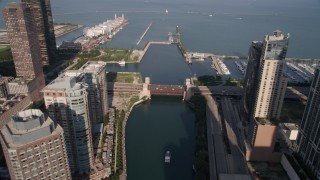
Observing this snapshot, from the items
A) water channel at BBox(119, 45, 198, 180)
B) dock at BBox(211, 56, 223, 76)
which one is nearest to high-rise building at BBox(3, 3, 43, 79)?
water channel at BBox(119, 45, 198, 180)

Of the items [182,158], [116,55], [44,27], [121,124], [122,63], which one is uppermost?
[44,27]

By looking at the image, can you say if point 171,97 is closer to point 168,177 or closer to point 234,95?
point 234,95

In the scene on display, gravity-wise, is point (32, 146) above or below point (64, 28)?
above

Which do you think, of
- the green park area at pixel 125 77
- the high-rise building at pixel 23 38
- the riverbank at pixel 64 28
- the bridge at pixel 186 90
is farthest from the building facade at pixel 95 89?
the riverbank at pixel 64 28

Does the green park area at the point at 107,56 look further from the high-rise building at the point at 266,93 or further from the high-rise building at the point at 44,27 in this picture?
the high-rise building at the point at 266,93

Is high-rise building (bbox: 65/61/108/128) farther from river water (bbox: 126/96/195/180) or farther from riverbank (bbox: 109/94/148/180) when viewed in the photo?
river water (bbox: 126/96/195/180)

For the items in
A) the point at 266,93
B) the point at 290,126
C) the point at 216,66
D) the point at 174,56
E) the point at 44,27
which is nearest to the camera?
the point at 266,93

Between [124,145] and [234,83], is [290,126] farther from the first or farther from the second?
[124,145]

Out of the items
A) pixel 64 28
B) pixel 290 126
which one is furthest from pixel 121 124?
pixel 64 28
